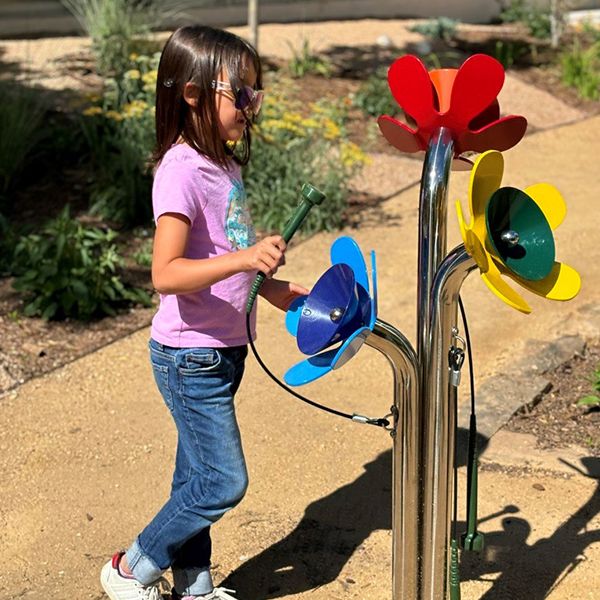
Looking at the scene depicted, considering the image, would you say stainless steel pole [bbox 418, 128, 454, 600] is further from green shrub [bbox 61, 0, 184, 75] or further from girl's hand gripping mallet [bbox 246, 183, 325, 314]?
green shrub [bbox 61, 0, 184, 75]

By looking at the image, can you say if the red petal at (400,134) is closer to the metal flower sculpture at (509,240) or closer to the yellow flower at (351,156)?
the metal flower sculpture at (509,240)

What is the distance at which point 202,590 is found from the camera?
3.04 m

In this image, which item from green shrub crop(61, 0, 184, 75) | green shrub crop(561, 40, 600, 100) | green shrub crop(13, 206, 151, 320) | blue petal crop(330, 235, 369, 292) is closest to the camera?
blue petal crop(330, 235, 369, 292)

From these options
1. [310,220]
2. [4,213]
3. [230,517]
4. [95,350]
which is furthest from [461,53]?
[230,517]

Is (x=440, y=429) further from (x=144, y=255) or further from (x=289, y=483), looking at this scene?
(x=144, y=255)

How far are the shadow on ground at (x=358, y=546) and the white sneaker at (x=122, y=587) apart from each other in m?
0.30

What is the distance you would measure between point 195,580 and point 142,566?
0.16m

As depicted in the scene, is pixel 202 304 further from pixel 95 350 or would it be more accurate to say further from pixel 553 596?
pixel 95 350

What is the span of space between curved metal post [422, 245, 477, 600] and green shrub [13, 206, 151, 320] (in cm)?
286

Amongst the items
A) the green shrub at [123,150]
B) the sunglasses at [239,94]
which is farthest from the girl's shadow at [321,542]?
the green shrub at [123,150]

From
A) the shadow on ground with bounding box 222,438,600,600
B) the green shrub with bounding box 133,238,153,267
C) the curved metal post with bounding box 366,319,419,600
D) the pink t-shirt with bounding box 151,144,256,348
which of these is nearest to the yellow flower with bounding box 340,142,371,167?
the green shrub with bounding box 133,238,153,267

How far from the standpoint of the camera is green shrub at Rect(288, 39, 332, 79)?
941 centimetres

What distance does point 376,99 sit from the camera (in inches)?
340

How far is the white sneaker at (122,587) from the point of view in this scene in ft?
9.83
